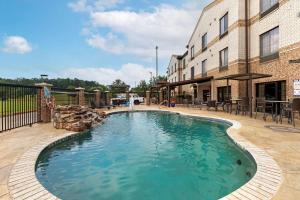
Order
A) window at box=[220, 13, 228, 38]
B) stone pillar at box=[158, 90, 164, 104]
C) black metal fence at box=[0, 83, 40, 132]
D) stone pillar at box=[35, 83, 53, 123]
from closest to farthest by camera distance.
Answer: black metal fence at box=[0, 83, 40, 132] → stone pillar at box=[35, 83, 53, 123] → window at box=[220, 13, 228, 38] → stone pillar at box=[158, 90, 164, 104]

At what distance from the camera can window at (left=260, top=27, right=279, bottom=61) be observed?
1305cm

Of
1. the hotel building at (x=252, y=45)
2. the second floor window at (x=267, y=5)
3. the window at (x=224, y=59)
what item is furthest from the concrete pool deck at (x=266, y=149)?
the window at (x=224, y=59)

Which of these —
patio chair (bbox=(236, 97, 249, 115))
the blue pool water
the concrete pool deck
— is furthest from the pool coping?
patio chair (bbox=(236, 97, 249, 115))

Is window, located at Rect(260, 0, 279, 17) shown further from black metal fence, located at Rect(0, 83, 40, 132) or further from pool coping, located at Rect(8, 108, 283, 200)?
black metal fence, located at Rect(0, 83, 40, 132)

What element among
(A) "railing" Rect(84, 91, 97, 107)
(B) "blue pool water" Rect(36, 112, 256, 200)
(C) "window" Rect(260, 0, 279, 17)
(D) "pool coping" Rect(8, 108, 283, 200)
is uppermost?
(C) "window" Rect(260, 0, 279, 17)

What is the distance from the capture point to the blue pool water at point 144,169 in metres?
4.07

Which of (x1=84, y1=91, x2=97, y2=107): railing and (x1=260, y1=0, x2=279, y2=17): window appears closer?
(x1=260, y1=0, x2=279, y2=17): window

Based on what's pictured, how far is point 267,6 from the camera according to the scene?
13.9 m

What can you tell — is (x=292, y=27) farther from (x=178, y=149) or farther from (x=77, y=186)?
(x=77, y=186)

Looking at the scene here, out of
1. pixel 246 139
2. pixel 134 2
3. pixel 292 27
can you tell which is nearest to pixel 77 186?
pixel 246 139

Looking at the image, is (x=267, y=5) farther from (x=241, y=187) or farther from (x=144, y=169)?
(x=241, y=187)

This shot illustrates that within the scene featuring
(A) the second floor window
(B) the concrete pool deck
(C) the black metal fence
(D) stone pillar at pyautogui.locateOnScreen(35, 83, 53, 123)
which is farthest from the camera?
(A) the second floor window

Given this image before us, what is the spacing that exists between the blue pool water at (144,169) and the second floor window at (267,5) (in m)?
9.82

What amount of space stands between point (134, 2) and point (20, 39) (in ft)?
40.7
